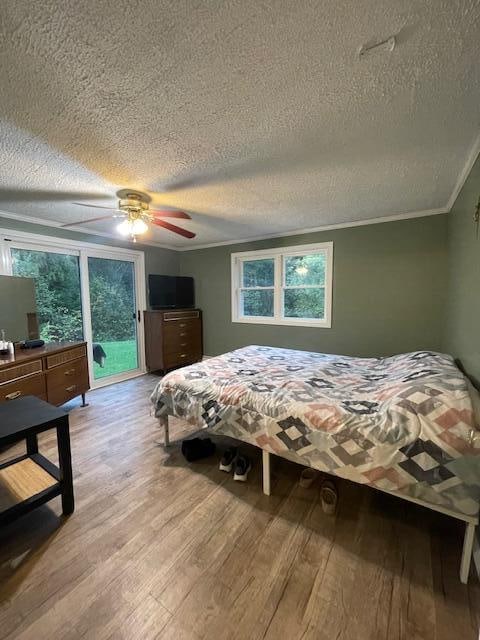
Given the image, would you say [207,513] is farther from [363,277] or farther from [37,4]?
[363,277]

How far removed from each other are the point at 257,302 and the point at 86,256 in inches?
104

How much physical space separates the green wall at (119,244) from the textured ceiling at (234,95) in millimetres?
A: 968

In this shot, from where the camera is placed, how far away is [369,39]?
961 millimetres

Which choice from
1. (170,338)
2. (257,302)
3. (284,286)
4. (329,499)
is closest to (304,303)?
(284,286)

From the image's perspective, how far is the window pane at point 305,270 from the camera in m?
3.83

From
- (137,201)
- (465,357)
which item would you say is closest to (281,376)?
(465,357)

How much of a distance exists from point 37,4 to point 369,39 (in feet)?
3.67

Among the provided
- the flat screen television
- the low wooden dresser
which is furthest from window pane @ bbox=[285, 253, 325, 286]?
the low wooden dresser

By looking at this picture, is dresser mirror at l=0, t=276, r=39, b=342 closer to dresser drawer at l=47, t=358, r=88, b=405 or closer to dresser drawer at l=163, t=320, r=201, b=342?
dresser drawer at l=47, t=358, r=88, b=405

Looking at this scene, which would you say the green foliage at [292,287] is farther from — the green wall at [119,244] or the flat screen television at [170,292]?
the green wall at [119,244]

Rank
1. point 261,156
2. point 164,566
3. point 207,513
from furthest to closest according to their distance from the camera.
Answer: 1. point 261,156
2. point 207,513
3. point 164,566

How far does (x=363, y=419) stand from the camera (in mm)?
1492

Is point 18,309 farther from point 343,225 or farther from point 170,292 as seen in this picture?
point 343,225

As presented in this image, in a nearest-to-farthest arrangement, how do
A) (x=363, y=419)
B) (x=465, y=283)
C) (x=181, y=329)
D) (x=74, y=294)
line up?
(x=363, y=419) → (x=465, y=283) → (x=74, y=294) → (x=181, y=329)
